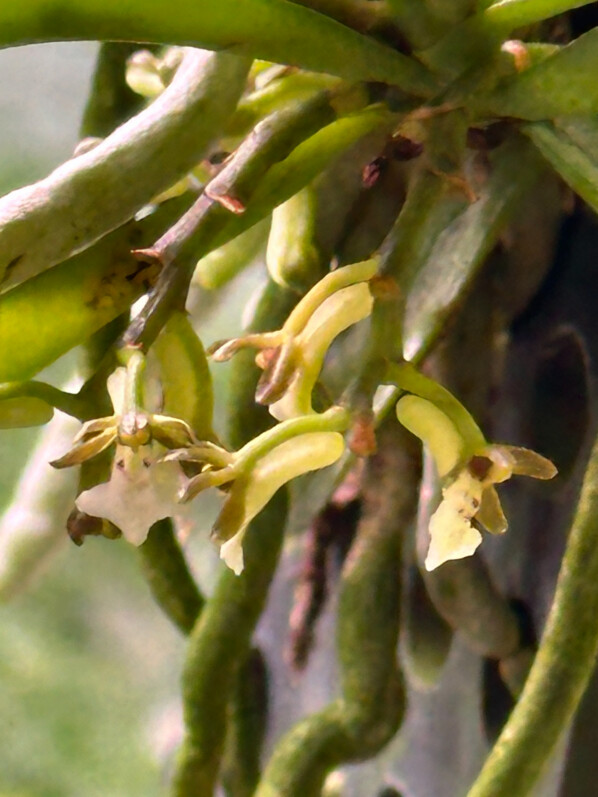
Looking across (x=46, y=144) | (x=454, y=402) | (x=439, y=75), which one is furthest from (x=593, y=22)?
A: (x=46, y=144)

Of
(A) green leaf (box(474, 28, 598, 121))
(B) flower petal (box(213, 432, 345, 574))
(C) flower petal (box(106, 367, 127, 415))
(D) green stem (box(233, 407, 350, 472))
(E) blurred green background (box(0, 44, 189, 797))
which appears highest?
(A) green leaf (box(474, 28, 598, 121))

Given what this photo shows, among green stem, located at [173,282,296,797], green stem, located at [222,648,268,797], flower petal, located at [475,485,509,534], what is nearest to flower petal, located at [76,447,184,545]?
flower petal, located at [475,485,509,534]

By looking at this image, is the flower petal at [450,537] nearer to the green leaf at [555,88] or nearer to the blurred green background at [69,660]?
the green leaf at [555,88]

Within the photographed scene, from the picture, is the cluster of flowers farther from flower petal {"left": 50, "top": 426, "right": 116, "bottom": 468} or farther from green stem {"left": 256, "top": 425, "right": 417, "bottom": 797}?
green stem {"left": 256, "top": 425, "right": 417, "bottom": 797}

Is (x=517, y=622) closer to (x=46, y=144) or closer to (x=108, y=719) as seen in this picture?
(x=108, y=719)

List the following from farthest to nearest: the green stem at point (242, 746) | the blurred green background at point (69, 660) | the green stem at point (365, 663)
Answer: the blurred green background at point (69, 660) → the green stem at point (242, 746) → the green stem at point (365, 663)

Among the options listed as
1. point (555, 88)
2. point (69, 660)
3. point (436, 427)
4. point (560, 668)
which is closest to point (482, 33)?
point (555, 88)

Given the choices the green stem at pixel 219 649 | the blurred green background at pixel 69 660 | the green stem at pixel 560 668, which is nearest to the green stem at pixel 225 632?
the green stem at pixel 219 649
